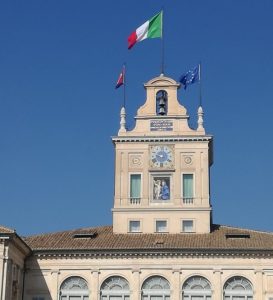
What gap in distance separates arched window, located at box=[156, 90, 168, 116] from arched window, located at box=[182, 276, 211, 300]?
14.5 metres

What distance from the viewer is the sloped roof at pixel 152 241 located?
5912 centimetres

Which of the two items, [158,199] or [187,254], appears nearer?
[187,254]

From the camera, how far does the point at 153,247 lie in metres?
59.2

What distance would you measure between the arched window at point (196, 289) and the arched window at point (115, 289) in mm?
4161

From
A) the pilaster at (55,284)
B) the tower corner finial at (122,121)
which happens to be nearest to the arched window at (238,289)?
the pilaster at (55,284)

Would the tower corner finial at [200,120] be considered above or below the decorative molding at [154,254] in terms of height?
above

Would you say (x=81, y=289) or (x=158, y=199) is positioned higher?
(x=158, y=199)

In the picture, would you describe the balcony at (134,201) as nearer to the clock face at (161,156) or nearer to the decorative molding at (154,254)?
the clock face at (161,156)

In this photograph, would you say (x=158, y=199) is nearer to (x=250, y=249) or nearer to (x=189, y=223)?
(x=189, y=223)

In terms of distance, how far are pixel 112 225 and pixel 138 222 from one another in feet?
8.41

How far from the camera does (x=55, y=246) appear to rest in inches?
2392

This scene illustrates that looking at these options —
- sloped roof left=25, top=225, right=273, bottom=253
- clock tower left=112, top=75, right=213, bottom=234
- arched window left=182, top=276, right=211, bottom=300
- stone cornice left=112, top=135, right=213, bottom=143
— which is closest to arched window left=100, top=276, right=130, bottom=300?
sloped roof left=25, top=225, right=273, bottom=253

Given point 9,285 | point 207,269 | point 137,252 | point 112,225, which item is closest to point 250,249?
point 207,269

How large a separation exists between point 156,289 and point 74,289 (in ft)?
19.6
